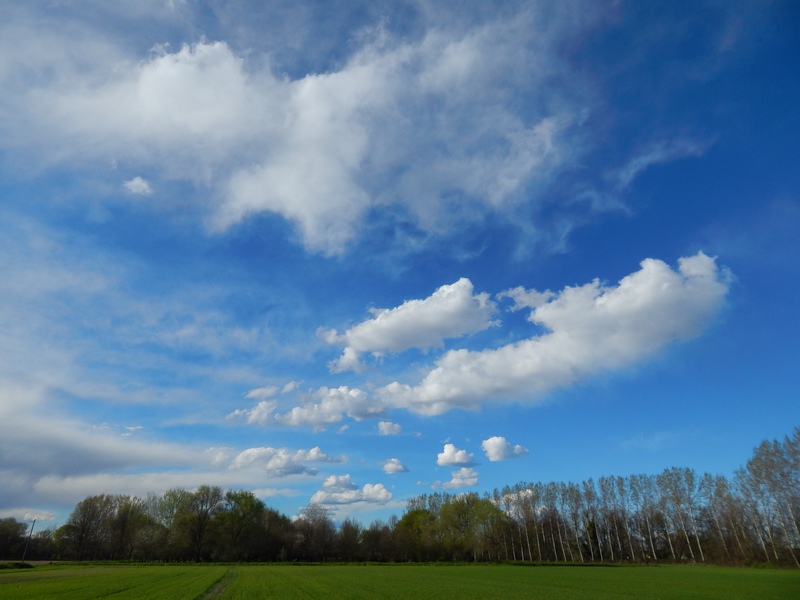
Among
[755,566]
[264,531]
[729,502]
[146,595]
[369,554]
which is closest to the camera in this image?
[146,595]

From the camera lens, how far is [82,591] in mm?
A: 33844

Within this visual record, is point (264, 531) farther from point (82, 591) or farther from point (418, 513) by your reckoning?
point (82, 591)

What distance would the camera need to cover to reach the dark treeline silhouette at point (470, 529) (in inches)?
3310

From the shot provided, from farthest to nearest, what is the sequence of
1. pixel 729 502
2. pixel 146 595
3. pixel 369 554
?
pixel 369 554 → pixel 729 502 → pixel 146 595

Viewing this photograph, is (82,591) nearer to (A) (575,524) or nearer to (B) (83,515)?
(B) (83,515)

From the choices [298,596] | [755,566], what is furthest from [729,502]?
[298,596]

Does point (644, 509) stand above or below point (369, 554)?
above

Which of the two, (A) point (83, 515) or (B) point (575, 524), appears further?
(B) point (575, 524)

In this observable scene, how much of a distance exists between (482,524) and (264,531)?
58.1 meters

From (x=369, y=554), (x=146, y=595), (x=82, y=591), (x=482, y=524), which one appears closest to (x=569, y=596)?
(x=146, y=595)

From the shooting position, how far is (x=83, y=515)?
111875 mm

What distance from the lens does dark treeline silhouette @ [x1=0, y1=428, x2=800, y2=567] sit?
84062 millimetres

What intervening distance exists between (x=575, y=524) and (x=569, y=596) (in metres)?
102

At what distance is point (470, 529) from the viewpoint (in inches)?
4931
